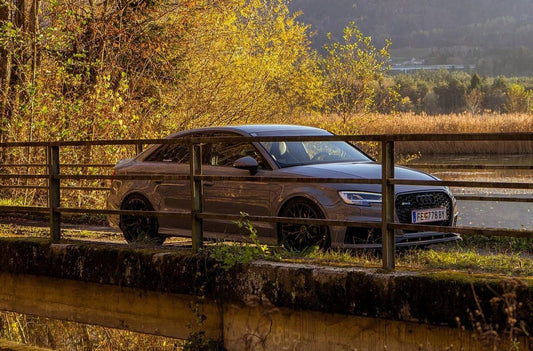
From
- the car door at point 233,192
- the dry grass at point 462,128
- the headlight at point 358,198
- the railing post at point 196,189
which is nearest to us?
the railing post at point 196,189

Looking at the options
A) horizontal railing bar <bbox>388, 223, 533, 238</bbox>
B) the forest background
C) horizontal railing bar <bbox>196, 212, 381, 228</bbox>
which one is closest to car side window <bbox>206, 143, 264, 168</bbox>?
horizontal railing bar <bbox>196, 212, 381, 228</bbox>

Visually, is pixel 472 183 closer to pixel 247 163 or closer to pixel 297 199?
pixel 297 199

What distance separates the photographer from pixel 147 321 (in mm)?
8453

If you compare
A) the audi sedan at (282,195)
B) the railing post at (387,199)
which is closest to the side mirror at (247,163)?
the audi sedan at (282,195)

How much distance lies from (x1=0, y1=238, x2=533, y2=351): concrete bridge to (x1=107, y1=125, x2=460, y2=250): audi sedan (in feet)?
2.49

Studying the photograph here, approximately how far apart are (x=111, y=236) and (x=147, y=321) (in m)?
3.41

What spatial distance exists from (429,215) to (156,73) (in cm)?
1450

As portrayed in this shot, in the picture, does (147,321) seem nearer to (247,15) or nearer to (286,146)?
(286,146)

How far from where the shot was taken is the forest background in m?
19.8

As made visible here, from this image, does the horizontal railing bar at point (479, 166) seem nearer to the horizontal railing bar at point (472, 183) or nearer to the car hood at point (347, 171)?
the horizontal railing bar at point (472, 183)

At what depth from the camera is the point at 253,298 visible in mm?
7504

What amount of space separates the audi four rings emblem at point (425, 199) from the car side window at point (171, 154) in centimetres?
306

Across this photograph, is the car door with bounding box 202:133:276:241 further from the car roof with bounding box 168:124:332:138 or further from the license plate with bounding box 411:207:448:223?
the license plate with bounding box 411:207:448:223

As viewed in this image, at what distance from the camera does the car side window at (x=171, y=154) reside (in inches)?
442
